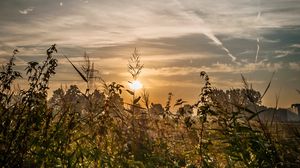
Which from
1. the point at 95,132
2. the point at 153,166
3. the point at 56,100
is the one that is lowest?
the point at 153,166

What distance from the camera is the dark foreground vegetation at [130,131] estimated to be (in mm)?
4699

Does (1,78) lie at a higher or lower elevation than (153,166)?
higher

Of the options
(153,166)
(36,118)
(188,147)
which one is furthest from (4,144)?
(188,147)

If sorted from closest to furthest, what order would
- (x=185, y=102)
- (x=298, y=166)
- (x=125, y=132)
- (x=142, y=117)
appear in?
(x=298, y=166) < (x=125, y=132) < (x=142, y=117) < (x=185, y=102)

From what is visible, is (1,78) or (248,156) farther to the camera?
(1,78)

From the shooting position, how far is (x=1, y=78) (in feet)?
19.7

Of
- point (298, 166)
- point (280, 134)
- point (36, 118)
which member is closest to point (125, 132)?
point (36, 118)

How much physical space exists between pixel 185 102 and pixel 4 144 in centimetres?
359

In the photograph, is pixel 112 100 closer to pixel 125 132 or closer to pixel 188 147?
pixel 125 132

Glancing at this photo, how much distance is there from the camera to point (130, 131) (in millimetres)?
6395

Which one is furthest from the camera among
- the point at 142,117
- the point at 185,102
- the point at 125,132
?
the point at 185,102

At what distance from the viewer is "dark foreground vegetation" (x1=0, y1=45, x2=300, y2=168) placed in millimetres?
4699

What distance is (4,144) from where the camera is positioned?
495cm

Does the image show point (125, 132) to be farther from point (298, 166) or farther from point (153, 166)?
point (298, 166)
